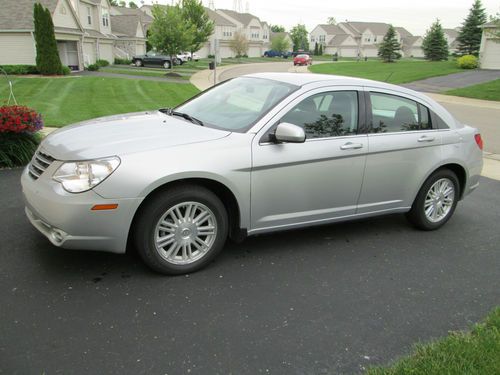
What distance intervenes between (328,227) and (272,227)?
1245 millimetres

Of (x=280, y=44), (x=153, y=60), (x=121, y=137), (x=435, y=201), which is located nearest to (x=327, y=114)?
(x=435, y=201)

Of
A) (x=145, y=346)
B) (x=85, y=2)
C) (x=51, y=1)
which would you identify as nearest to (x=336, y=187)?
(x=145, y=346)

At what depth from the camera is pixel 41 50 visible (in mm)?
26375

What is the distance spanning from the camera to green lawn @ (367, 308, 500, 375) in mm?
2711

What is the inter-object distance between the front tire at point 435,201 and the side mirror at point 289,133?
6.25 ft

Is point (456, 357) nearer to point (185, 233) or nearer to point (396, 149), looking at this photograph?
point (185, 233)

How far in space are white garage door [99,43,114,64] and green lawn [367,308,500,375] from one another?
137ft

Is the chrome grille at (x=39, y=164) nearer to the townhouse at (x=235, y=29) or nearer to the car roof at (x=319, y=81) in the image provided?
the car roof at (x=319, y=81)

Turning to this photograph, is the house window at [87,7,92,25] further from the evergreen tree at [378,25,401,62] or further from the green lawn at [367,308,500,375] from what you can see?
the green lawn at [367,308,500,375]

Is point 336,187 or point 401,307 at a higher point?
point 336,187

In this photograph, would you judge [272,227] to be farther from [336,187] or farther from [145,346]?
[145,346]

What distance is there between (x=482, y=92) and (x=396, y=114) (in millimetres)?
24313

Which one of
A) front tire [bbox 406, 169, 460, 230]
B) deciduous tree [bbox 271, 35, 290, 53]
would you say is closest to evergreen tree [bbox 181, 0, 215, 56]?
deciduous tree [bbox 271, 35, 290, 53]

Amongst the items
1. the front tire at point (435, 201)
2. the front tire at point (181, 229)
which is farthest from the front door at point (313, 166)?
the front tire at point (435, 201)
